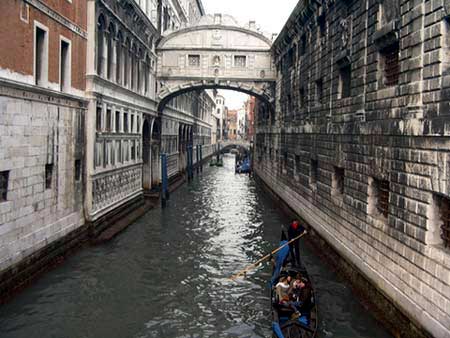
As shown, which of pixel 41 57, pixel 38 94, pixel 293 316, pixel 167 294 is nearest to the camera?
pixel 293 316

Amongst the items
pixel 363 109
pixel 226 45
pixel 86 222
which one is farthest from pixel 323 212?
pixel 226 45

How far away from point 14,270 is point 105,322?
2.27m

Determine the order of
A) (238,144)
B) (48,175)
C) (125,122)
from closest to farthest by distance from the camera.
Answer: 1. (48,175)
2. (125,122)
3. (238,144)

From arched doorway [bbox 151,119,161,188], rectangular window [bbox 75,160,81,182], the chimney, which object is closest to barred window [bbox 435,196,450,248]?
rectangular window [bbox 75,160,81,182]

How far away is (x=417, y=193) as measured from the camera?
7656mm

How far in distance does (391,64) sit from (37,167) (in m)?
7.95

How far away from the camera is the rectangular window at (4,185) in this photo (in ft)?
30.3

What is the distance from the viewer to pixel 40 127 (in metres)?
10.9

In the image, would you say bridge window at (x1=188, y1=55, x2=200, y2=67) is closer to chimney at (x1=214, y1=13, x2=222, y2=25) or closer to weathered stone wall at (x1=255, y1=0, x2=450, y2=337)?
chimney at (x1=214, y1=13, x2=222, y2=25)

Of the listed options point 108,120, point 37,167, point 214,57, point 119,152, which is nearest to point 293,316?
point 37,167

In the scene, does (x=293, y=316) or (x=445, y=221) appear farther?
(x=293, y=316)

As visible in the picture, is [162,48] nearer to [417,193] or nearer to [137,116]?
[137,116]

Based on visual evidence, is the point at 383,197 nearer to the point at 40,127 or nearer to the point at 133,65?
the point at 40,127

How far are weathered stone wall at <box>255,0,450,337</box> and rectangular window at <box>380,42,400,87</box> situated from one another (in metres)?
0.02
